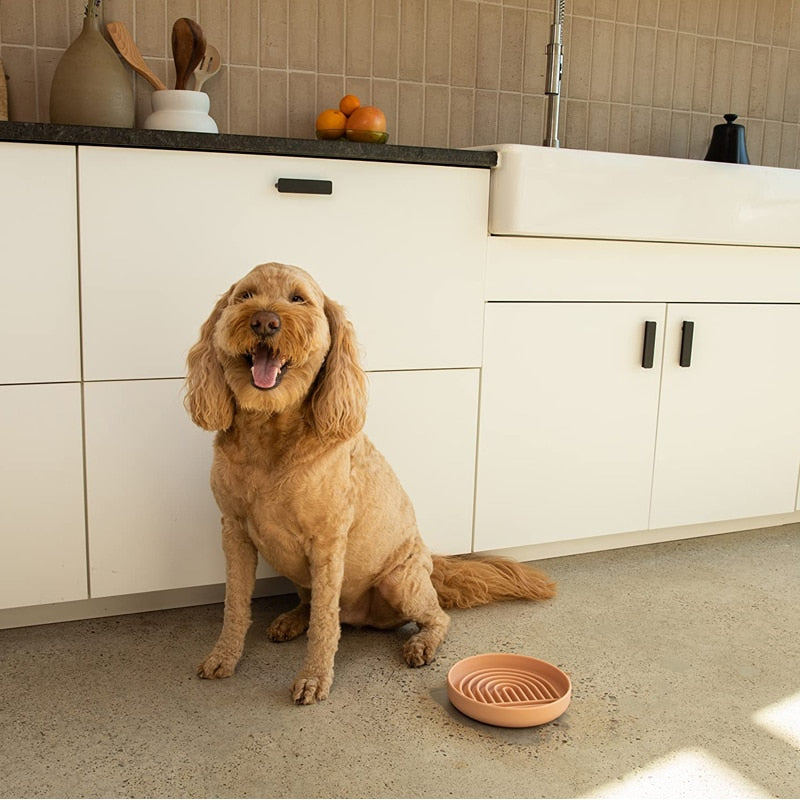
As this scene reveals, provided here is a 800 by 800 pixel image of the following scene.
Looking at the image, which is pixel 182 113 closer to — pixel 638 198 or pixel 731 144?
pixel 638 198

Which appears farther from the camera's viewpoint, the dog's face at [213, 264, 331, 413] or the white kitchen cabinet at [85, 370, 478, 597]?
the white kitchen cabinet at [85, 370, 478, 597]

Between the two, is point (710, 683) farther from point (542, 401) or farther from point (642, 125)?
point (642, 125)

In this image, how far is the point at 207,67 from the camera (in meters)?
2.61

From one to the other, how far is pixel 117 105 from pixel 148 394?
0.76 meters

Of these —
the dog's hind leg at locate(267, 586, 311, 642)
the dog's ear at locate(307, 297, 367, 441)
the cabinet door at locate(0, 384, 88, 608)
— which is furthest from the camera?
the dog's hind leg at locate(267, 586, 311, 642)

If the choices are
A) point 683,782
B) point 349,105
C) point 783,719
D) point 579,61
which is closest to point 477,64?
point 579,61

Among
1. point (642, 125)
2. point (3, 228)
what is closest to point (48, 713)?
point (3, 228)

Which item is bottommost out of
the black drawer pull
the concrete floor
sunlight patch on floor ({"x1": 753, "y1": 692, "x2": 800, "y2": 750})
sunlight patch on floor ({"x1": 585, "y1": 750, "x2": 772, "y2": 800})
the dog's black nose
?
the concrete floor

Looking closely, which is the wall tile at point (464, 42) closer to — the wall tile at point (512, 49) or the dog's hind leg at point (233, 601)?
the wall tile at point (512, 49)

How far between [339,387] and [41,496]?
2.56 feet

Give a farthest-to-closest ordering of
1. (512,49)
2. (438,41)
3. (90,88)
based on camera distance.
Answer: (512,49), (438,41), (90,88)

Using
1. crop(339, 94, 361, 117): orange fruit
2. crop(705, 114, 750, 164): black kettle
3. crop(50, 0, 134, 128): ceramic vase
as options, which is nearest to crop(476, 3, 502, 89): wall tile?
crop(339, 94, 361, 117): orange fruit

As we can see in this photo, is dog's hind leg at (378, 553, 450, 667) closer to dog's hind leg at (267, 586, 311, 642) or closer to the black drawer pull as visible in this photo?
dog's hind leg at (267, 586, 311, 642)

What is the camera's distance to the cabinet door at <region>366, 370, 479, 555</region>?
7.72 feet
